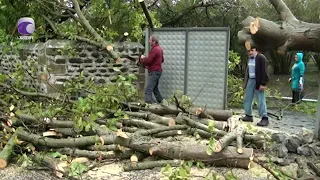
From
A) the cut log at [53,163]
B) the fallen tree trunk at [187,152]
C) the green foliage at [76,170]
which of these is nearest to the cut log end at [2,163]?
the cut log at [53,163]

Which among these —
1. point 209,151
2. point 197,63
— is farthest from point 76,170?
point 197,63

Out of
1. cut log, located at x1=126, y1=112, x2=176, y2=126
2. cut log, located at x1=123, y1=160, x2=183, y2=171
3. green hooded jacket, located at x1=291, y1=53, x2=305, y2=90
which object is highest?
green hooded jacket, located at x1=291, y1=53, x2=305, y2=90

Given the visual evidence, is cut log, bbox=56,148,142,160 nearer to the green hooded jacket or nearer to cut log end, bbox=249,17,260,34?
cut log end, bbox=249,17,260,34

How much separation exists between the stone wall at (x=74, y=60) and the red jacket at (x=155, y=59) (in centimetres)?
84

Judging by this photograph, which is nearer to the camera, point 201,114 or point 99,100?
point 99,100

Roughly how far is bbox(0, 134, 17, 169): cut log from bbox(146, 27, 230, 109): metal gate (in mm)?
4484

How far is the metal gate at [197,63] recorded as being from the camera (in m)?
8.48

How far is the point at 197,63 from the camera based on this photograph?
8719mm

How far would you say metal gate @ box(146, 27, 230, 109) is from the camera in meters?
8.48

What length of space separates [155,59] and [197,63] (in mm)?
990

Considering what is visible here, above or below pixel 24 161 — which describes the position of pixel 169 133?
above

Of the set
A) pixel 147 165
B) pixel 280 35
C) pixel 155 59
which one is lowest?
pixel 147 165

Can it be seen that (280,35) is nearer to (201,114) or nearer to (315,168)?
(315,168)

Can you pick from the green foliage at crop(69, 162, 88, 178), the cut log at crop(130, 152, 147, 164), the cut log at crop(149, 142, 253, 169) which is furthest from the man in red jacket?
the green foliage at crop(69, 162, 88, 178)
